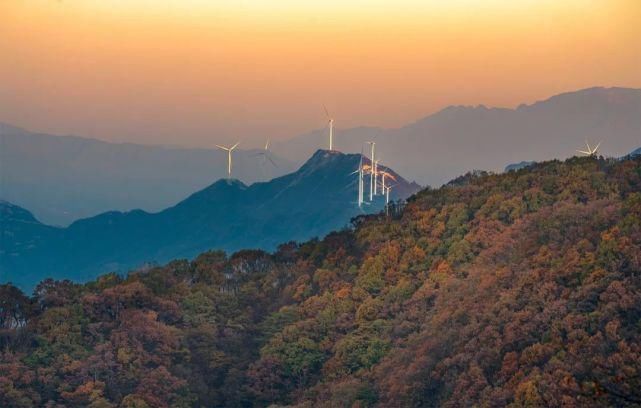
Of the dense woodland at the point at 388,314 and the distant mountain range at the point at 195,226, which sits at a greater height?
the distant mountain range at the point at 195,226

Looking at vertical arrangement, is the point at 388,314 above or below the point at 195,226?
below

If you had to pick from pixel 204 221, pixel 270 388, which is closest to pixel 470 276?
pixel 270 388

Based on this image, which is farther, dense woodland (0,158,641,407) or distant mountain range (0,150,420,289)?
distant mountain range (0,150,420,289)

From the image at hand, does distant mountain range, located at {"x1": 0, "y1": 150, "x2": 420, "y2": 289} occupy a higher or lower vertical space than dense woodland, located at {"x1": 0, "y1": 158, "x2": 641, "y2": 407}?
higher

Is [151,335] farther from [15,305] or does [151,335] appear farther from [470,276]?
[470,276]

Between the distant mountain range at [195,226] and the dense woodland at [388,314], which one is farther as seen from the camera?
the distant mountain range at [195,226]
